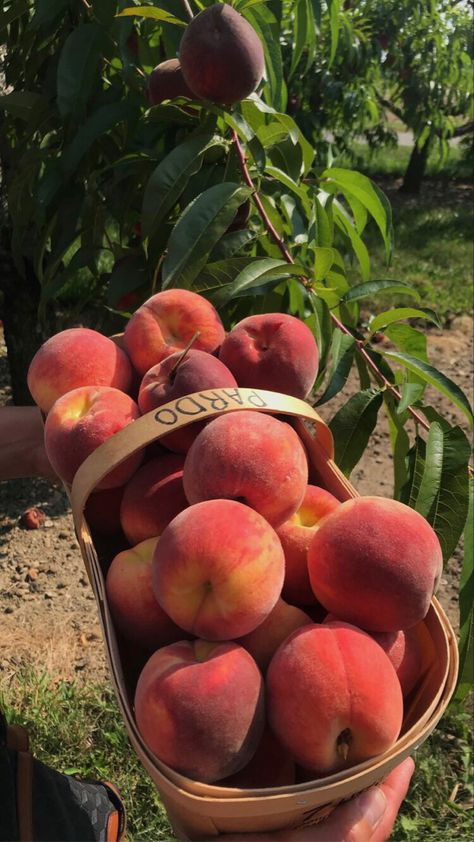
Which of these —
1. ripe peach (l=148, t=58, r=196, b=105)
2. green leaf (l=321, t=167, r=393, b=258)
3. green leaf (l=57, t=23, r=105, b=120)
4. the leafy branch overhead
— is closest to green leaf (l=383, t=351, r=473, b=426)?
the leafy branch overhead

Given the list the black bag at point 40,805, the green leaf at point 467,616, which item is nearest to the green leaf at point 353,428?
the green leaf at point 467,616

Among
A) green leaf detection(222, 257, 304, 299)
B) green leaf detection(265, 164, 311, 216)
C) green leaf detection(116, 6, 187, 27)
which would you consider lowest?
green leaf detection(222, 257, 304, 299)

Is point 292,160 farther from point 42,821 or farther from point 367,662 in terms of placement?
point 42,821

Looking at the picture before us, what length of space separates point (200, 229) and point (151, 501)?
0.57m

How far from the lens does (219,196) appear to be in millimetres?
1264

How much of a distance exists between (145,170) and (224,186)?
1.16 ft

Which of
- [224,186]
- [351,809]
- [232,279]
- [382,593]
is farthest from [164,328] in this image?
[351,809]

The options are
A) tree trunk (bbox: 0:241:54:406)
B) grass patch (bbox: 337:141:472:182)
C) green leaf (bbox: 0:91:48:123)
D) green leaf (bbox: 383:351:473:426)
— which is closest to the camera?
green leaf (bbox: 383:351:473:426)

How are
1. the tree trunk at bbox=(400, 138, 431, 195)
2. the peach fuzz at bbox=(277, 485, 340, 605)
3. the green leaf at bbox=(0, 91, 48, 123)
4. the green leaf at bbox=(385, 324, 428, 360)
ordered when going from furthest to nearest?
the tree trunk at bbox=(400, 138, 431, 195) < the green leaf at bbox=(0, 91, 48, 123) < the green leaf at bbox=(385, 324, 428, 360) < the peach fuzz at bbox=(277, 485, 340, 605)

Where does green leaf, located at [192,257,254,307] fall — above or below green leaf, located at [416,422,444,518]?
above

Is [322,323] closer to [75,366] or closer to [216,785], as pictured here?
[75,366]

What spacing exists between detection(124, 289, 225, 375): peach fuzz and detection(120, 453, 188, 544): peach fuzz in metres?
0.22

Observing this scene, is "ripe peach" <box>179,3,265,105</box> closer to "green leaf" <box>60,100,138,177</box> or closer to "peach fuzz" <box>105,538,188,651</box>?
"green leaf" <box>60,100,138,177</box>

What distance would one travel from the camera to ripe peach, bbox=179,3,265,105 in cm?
123
